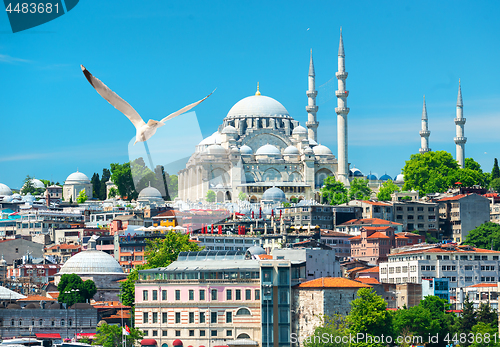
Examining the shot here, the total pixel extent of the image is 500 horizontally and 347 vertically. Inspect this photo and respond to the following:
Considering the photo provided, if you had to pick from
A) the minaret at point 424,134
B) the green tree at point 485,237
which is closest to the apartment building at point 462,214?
the green tree at point 485,237

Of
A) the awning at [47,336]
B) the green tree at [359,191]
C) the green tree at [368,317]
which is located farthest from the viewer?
the green tree at [359,191]

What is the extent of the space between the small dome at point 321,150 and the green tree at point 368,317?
223ft

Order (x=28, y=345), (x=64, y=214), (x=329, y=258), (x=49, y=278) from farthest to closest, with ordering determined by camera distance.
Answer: (x=64, y=214)
(x=49, y=278)
(x=329, y=258)
(x=28, y=345)

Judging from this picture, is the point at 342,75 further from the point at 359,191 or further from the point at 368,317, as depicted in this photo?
the point at 368,317

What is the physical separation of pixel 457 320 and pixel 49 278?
25.9m

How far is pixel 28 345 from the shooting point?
34.4m

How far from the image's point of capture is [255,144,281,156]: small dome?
103306 mm

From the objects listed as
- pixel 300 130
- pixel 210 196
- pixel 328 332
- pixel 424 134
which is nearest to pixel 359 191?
pixel 210 196

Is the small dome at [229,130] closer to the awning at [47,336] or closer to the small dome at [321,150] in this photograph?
the small dome at [321,150]

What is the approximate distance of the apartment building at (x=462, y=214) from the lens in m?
70.7

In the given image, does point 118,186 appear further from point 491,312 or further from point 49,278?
point 491,312

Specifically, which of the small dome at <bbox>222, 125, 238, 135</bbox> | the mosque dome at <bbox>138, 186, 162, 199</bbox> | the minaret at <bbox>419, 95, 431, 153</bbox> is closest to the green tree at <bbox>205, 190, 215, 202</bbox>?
the mosque dome at <bbox>138, 186, 162, 199</bbox>

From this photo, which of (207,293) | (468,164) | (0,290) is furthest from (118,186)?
(207,293)

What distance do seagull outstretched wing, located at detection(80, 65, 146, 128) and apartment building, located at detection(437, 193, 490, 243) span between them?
5724 cm
